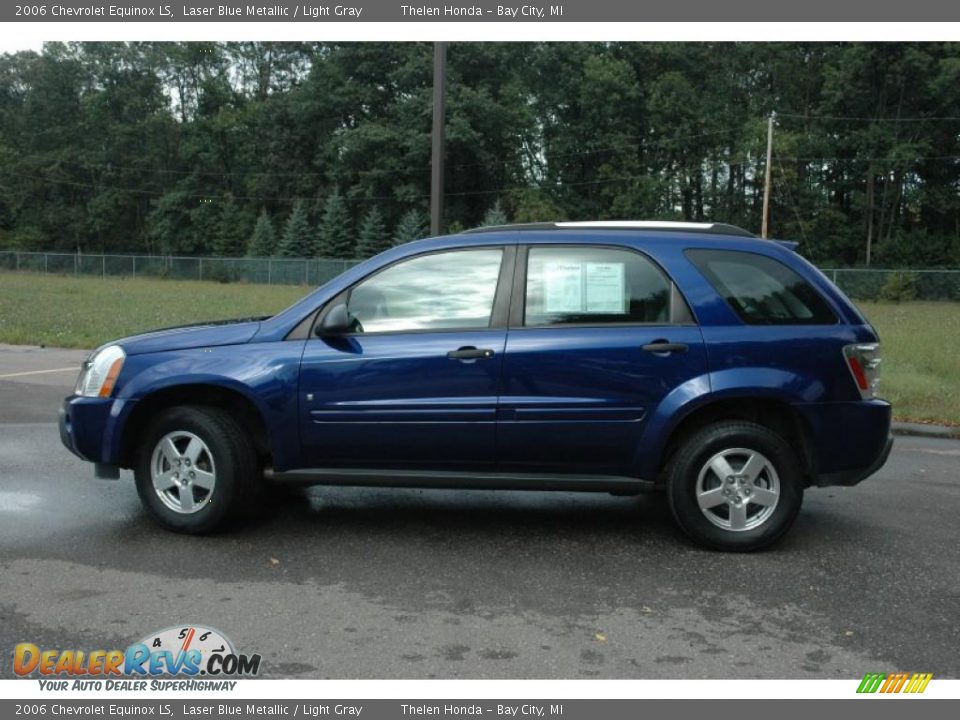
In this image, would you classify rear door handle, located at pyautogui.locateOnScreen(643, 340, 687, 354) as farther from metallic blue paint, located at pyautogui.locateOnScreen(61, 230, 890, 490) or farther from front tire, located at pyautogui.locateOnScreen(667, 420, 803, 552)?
front tire, located at pyautogui.locateOnScreen(667, 420, 803, 552)

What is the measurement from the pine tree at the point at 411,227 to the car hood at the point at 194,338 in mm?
51444

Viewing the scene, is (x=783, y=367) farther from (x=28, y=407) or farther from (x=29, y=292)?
(x=29, y=292)

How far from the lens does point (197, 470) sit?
5383mm

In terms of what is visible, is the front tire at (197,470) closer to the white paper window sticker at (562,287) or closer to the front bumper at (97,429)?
the front bumper at (97,429)

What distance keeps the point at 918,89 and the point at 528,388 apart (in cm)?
5838

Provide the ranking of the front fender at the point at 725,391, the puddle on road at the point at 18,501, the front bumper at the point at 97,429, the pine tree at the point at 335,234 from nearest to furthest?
the front fender at the point at 725,391
the front bumper at the point at 97,429
the puddle on road at the point at 18,501
the pine tree at the point at 335,234

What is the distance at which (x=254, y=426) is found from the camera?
5.57m

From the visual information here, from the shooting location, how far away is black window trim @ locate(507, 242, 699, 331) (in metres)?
5.21

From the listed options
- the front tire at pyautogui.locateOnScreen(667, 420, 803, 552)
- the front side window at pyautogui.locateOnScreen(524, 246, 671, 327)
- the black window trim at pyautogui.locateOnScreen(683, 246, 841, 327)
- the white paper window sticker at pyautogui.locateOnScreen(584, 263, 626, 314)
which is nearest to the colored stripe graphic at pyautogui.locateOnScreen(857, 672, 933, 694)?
the front tire at pyautogui.locateOnScreen(667, 420, 803, 552)

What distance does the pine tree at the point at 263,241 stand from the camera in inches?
2539

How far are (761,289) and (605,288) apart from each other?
892mm

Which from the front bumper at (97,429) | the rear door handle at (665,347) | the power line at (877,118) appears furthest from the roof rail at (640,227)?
the power line at (877,118)

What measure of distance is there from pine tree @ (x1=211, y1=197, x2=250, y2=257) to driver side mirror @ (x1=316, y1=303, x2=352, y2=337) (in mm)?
67281

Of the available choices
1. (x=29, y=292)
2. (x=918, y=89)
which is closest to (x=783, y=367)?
(x=29, y=292)
